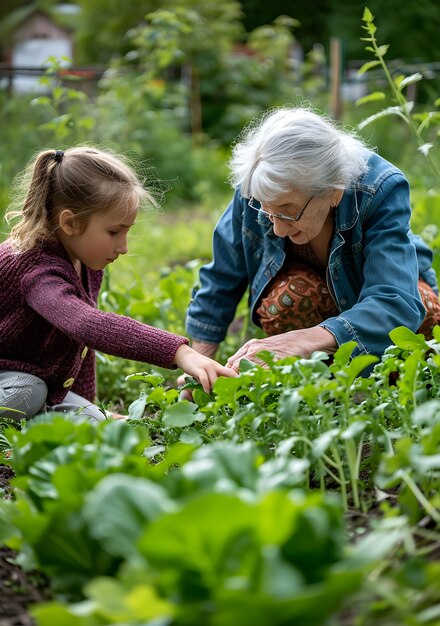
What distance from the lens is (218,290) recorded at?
9.64ft

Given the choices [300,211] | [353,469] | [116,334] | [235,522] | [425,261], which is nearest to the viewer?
[235,522]

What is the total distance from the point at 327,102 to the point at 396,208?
26.4ft

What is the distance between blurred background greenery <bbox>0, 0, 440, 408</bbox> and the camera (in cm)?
412

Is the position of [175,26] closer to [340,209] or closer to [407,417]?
[340,209]

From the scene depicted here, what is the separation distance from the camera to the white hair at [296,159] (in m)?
2.34

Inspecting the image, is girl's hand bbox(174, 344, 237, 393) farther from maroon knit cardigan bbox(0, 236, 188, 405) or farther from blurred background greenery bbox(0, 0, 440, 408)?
blurred background greenery bbox(0, 0, 440, 408)

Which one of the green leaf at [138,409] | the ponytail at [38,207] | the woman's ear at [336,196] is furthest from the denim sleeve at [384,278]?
the ponytail at [38,207]

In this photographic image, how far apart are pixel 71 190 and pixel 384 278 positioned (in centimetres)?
91

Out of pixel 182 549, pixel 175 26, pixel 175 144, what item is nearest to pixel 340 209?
pixel 182 549

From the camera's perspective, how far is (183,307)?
350 cm

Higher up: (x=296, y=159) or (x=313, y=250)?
(x=296, y=159)

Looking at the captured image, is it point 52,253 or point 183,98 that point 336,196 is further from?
point 183,98

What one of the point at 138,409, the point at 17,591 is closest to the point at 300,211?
the point at 138,409

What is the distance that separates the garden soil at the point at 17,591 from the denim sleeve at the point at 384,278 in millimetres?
1125
